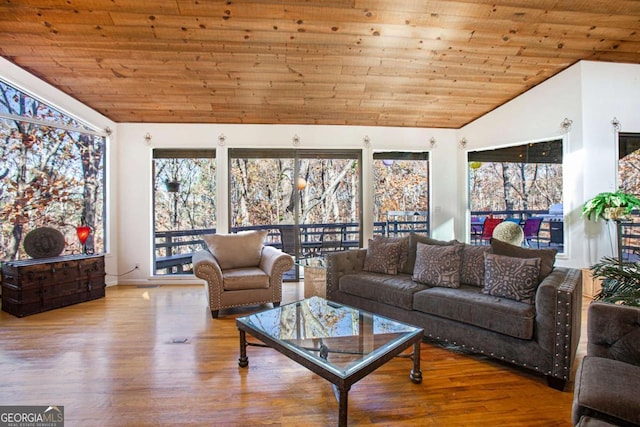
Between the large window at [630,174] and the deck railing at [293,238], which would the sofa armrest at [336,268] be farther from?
the large window at [630,174]

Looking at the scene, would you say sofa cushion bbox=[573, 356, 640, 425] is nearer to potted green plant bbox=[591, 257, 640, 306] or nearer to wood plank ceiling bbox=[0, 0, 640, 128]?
potted green plant bbox=[591, 257, 640, 306]

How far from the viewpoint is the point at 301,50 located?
11.1 ft

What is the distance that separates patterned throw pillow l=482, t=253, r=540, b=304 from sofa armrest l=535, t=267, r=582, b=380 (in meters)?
0.19

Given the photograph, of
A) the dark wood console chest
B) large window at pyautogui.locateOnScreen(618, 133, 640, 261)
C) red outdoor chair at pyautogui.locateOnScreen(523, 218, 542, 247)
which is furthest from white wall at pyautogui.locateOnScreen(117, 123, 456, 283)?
large window at pyautogui.locateOnScreen(618, 133, 640, 261)

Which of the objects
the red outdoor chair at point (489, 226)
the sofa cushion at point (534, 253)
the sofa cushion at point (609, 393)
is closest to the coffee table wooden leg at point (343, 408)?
the sofa cushion at point (609, 393)

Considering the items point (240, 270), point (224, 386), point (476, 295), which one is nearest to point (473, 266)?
point (476, 295)

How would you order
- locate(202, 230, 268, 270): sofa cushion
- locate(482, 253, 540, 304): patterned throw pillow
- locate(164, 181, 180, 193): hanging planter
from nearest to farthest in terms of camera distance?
1. locate(482, 253, 540, 304): patterned throw pillow
2. locate(202, 230, 268, 270): sofa cushion
3. locate(164, 181, 180, 193): hanging planter

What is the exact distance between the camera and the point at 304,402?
1880 millimetres

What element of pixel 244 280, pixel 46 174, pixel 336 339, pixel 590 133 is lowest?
pixel 336 339

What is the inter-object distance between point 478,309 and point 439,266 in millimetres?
588

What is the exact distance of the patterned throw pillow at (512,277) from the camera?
229cm

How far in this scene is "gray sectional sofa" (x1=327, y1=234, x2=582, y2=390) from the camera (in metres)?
2.02

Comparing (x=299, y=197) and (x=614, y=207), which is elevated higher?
(x=299, y=197)

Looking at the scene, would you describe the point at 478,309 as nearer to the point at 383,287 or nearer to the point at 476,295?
the point at 476,295
